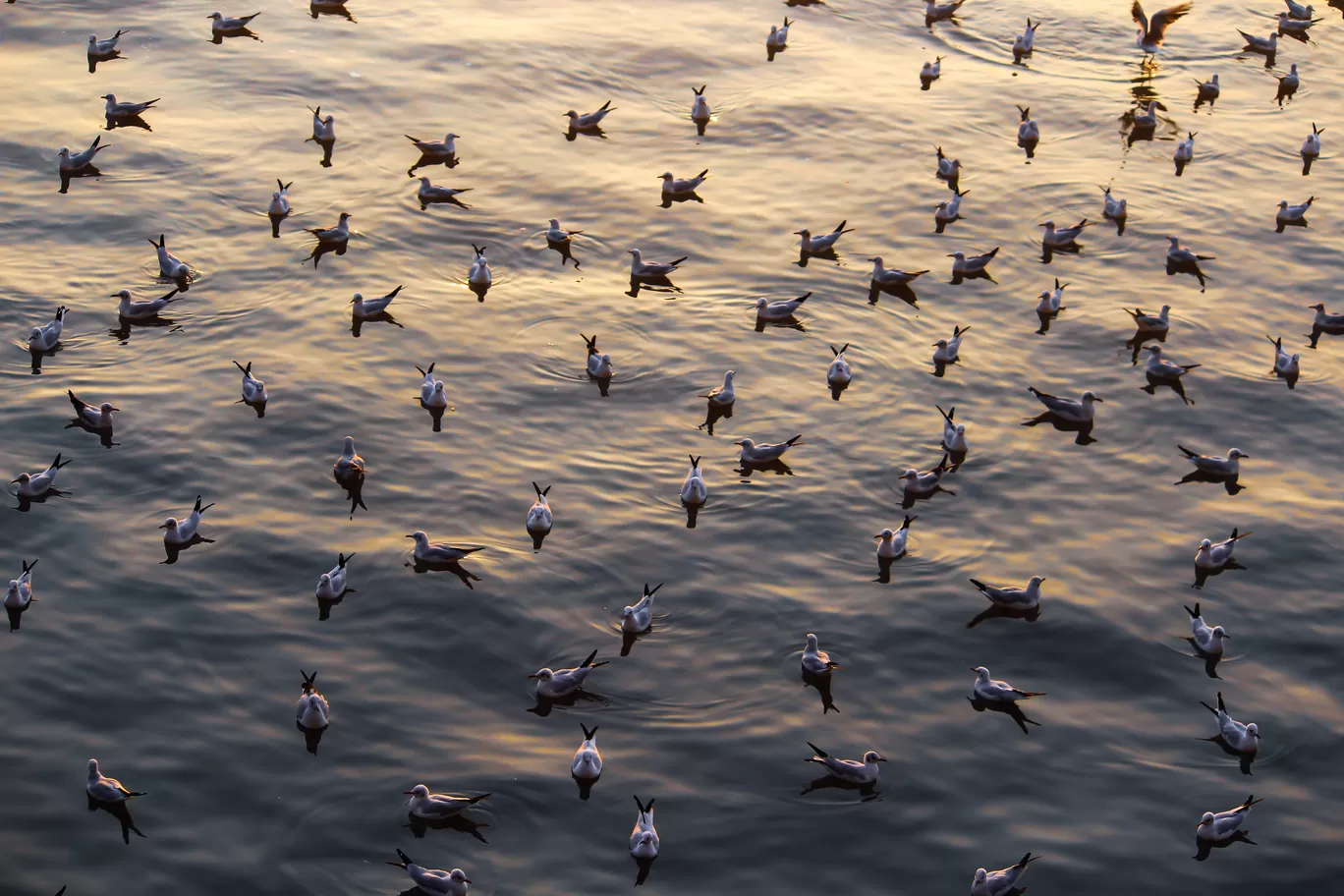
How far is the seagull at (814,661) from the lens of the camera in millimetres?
20172

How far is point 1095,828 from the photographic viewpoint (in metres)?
18.1

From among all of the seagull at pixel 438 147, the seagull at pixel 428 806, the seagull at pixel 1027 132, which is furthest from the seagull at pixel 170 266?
the seagull at pixel 1027 132

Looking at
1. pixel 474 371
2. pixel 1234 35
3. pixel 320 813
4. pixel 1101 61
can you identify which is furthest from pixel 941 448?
pixel 1234 35

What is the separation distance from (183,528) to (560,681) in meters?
7.09

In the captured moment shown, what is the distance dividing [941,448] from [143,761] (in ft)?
47.9

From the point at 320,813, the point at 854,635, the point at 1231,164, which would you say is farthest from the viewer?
the point at 1231,164

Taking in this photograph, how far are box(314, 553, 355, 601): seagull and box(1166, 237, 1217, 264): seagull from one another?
68.5 ft

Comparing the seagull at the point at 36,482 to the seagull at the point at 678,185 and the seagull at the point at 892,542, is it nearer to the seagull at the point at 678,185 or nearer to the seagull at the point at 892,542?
the seagull at the point at 892,542

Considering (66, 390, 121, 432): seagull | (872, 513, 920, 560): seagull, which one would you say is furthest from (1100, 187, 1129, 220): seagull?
(66, 390, 121, 432): seagull

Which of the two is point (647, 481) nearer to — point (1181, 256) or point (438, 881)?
point (438, 881)

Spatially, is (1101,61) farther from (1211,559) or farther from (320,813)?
(320,813)

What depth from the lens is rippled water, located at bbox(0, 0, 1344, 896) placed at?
1811 cm

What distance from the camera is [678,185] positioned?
112 feet

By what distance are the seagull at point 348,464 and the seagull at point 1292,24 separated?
36.1 meters
